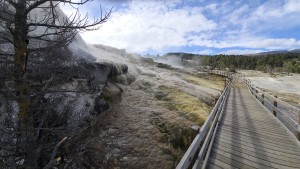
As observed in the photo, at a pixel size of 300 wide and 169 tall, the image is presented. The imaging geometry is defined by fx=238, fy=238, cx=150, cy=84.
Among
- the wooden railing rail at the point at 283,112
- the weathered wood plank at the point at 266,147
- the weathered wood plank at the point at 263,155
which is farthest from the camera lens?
the wooden railing rail at the point at 283,112

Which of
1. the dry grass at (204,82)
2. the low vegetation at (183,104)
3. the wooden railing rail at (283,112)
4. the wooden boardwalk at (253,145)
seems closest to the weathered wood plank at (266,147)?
the wooden boardwalk at (253,145)

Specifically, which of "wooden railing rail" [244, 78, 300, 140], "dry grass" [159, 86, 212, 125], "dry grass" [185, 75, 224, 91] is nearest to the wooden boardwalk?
"wooden railing rail" [244, 78, 300, 140]

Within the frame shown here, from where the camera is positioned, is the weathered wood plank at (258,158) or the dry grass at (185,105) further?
the dry grass at (185,105)

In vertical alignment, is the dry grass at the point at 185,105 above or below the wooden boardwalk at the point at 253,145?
below

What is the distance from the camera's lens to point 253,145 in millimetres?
7930

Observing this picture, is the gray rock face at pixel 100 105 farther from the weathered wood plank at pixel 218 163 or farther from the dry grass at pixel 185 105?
the weathered wood plank at pixel 218 163

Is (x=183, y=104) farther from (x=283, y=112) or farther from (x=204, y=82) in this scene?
(x=204, y=82)

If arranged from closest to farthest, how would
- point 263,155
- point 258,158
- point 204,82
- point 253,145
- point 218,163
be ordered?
point 218,163, point 258,158, point 263,155, point 253,145, point 204,82

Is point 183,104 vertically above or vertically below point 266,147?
below

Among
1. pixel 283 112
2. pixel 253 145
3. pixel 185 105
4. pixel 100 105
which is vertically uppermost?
pixel 283 112

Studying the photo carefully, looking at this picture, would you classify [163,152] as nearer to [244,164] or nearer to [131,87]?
[244,164]

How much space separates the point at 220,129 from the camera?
9.79 metres

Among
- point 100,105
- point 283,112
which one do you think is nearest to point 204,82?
point 283,112

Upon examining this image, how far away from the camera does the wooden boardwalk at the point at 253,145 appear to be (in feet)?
21.2
